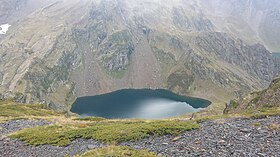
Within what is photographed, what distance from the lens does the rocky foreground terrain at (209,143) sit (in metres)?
21.7

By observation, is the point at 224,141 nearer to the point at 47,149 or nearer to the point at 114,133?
the point at 114,133

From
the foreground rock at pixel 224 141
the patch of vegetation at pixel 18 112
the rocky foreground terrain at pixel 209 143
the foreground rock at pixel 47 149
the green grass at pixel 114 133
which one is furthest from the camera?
the patch of vegetation at pixel 18 112

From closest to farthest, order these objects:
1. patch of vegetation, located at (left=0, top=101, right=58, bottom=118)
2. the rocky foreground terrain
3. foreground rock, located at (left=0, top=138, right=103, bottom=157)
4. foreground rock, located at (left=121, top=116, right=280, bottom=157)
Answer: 1. foreground rock, located at (left=121, top=116, right=280, bottom=157)
2. the rocky foreground terrain
3. foreground rock, located at (left=0, top=138, right=103, bottom=157)
4. patch of vegetation, located at (left=0, top=101, right=58, bottom=118)

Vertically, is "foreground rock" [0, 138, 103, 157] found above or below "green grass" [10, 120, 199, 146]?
below

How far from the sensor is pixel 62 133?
32844 millimetres

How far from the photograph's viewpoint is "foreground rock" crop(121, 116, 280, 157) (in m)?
21.5

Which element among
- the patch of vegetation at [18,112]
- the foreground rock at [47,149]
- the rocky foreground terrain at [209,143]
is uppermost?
the patch of vegetation at [18,112]

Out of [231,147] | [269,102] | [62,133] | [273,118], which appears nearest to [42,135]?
[62,133]

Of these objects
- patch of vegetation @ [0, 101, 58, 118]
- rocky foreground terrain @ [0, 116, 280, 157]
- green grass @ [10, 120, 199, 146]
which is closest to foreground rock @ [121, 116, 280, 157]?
rocky foreground terrain @ [0, 116, 280, 157]

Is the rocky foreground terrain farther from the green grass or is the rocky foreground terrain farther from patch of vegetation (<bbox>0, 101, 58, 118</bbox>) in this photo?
patch of vegetation (<bbox>0, 101, 58, 118</bbox>)

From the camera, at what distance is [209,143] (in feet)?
76.9

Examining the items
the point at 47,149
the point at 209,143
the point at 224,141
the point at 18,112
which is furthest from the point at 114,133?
the point at 18,112

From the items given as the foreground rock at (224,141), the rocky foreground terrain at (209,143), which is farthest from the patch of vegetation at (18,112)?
the foreground rock at (224,141)

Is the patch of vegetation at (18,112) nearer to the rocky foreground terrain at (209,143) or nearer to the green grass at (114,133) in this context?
the green grass at (114,133)
